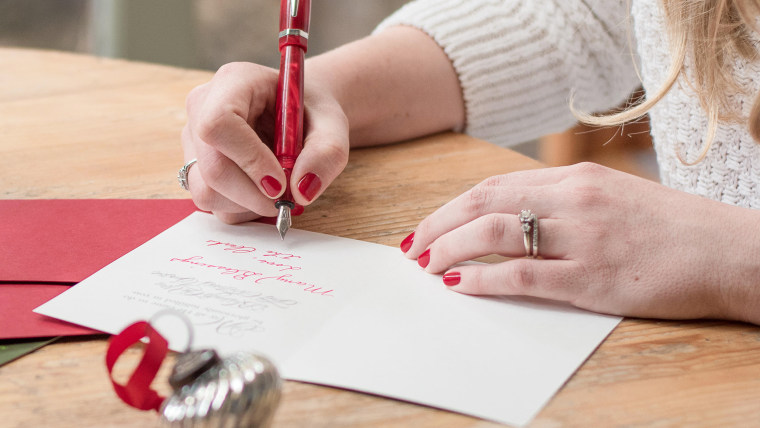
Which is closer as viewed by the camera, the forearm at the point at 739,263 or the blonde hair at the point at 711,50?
the forearm at the point at 739,263

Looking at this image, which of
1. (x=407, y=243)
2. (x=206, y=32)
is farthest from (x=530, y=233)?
(x=206, y=32)

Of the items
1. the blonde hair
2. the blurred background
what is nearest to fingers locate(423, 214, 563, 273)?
the blonde hair

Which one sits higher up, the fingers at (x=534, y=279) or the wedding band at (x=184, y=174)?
the wedding band at (x=184, y=174)

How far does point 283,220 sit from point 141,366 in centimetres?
27

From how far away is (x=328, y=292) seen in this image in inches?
24.3

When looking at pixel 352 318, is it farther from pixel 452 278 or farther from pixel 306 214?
pixel 306 214

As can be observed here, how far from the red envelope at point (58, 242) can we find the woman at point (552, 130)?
63 mm

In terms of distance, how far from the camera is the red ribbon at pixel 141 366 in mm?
452

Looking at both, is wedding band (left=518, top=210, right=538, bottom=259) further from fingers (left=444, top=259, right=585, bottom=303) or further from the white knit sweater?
the white knit sweater

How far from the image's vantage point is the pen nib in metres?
0.71

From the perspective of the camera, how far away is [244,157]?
2.32 ft

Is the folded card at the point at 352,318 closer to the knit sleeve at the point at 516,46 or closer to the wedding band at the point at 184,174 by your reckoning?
the wedding band at the point at 184,174

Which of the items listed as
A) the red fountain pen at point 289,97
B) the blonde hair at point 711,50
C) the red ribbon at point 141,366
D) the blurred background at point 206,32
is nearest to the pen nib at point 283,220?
the red fountain pen at point 289,97

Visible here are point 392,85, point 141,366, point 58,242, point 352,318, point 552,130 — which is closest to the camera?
point 141,366
